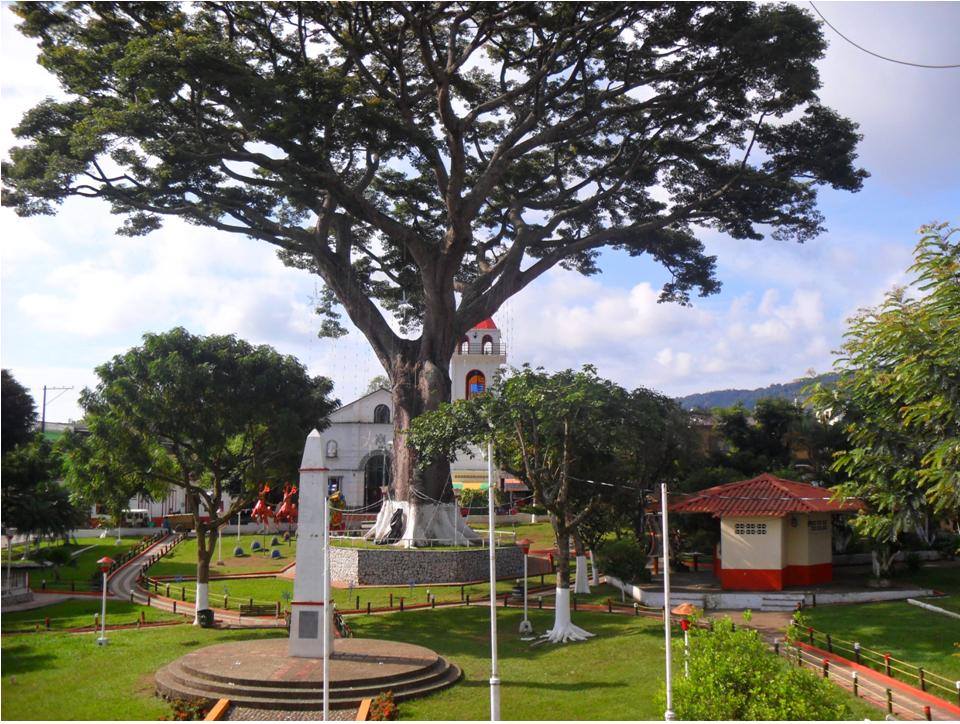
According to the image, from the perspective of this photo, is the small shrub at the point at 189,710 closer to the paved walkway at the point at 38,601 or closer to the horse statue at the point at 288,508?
the paved walkway at the point at 38,601

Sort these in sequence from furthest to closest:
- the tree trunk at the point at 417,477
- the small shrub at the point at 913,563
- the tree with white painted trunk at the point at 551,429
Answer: the tree trunk at the point at 417,477
the small shrub at the point at 913,563
the tree with white painted trunk at the point at 551,429

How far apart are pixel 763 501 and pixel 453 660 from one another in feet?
40.5

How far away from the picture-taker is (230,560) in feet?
132

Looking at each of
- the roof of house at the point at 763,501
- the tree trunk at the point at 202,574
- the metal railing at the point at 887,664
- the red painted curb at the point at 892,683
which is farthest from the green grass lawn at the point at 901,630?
the tree trunk at the point at 202,574

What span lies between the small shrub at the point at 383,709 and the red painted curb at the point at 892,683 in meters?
7.95

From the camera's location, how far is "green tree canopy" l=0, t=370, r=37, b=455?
89.1 feet

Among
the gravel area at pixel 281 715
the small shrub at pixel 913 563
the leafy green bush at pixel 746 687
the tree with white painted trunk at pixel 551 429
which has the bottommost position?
the gravel area at pixel 281 715

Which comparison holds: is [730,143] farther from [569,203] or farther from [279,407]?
[279,407]

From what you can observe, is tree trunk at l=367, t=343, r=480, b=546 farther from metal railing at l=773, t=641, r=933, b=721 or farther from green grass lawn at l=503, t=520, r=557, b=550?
metal railing at l=773, t=641, r=933, b=721

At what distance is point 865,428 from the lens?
1788cm

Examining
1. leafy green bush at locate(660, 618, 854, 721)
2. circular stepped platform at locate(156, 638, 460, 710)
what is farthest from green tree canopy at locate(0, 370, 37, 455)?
leafy green bush at locate(660, 618, 854, 721)

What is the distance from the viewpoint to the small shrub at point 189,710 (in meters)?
16.1

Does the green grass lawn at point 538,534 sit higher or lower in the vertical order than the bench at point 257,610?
higher

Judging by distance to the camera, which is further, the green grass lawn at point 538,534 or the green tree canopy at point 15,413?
the green grass lawn at point 538,534
